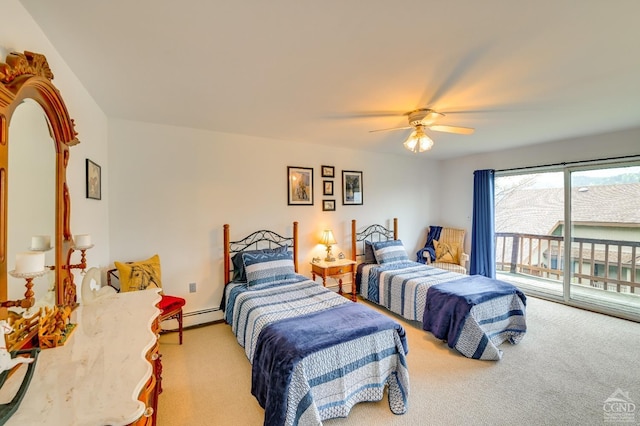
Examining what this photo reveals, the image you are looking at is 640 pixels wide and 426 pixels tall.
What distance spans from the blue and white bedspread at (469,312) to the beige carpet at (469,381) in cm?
13

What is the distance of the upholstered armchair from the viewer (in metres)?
4.61

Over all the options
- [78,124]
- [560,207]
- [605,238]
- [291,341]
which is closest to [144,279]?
[78,124]

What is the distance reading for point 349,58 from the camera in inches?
70.6

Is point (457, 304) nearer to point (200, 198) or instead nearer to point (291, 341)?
point (291, 341)

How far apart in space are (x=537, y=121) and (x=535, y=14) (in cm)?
222

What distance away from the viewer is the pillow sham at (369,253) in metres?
4.38

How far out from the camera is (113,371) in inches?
39.9

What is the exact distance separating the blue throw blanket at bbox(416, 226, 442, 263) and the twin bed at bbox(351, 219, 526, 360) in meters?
0.87

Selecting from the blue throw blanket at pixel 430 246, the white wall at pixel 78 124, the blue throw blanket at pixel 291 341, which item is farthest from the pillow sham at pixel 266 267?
the blue throw blanket at pixel 430 246

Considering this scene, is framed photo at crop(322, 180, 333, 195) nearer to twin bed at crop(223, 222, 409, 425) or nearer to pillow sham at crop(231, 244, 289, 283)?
pillow sham at crop(231, 244, 289, 283)

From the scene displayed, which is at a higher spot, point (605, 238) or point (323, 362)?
point (605, 238)

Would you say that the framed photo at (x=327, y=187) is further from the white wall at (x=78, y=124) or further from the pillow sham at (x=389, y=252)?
the white wall at (x=78, y=124)

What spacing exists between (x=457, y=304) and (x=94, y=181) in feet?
12.0

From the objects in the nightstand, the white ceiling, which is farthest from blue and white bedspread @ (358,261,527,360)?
the white ceiling
